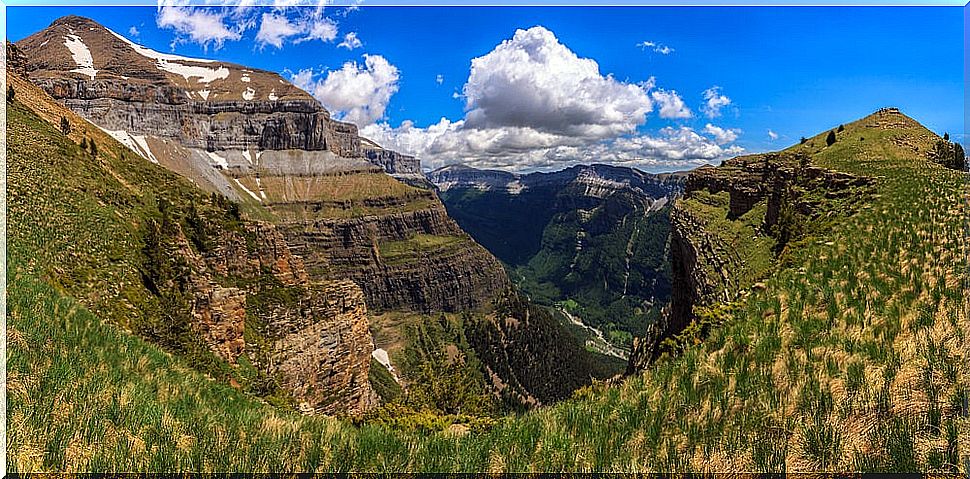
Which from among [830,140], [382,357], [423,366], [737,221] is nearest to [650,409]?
[423,366]

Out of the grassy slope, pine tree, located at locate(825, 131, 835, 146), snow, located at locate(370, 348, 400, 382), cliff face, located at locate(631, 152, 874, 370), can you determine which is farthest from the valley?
snow, located at locate(370, 348, 400, 382)

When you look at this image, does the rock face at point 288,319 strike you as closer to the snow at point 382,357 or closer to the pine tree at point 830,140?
the pine tree at point 830,140

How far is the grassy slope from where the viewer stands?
689 centimetres

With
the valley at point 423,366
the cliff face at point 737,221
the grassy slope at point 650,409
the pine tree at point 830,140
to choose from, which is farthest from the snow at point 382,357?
the grassy slope at point 650,409

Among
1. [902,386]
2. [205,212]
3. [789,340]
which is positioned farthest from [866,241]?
[205,212]

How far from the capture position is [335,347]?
3622 cm

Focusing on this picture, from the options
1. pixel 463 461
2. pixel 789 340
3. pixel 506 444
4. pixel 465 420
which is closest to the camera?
pixel 463 461

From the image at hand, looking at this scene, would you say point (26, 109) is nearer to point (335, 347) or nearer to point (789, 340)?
point (335, 347)

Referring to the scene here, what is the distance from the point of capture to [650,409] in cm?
938

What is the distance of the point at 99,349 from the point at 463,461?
388 inches

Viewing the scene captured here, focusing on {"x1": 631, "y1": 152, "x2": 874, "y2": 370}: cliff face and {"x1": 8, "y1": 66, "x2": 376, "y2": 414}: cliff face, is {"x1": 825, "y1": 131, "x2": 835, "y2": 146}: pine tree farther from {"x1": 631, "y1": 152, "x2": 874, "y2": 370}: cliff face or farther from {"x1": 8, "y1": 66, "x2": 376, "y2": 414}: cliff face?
{"x1": 8, "y1": 66, "x2": 376, "y2": 414}: cliff face

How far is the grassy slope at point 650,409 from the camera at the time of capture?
22.6 ft

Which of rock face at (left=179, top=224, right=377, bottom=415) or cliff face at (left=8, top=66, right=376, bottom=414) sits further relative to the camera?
rock face at (left=179, top=224, right=377, bottom=415)

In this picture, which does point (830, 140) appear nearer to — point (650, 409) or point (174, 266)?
point (650, 409)
